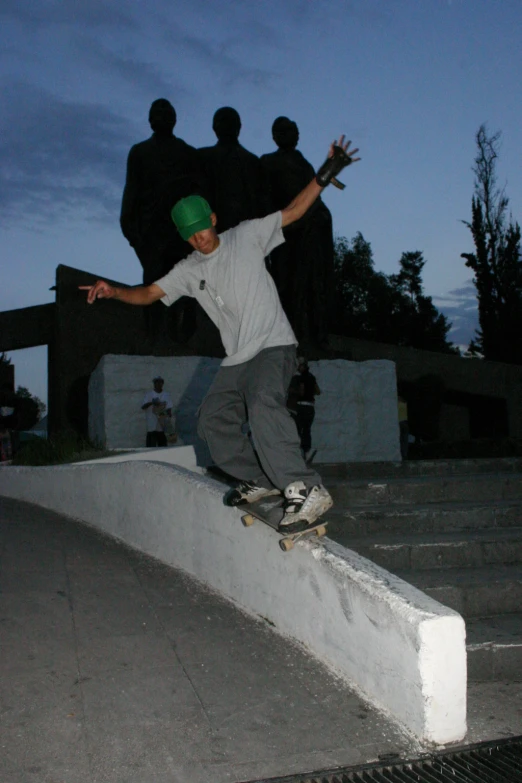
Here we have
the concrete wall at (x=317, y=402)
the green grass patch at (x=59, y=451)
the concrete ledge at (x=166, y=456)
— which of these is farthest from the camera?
the concrete wall at (x=317, y=402)

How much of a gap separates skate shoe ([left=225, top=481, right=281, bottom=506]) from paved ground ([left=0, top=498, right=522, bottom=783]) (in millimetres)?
652

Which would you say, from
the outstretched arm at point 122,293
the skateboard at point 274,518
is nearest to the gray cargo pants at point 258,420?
the skateboard at point 274,518

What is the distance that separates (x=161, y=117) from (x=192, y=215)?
7218 mm

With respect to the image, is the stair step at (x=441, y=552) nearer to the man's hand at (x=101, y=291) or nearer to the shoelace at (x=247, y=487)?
the shoelace at (x=247, y=487)

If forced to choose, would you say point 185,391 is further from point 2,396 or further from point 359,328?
point 359,328

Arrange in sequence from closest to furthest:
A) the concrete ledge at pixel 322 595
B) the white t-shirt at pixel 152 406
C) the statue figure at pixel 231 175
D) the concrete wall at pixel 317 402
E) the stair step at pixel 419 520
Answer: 1. the concrete ledge at pixel 322 595
2. the stair step at pixel 419 520
3. the statue figure at pixel 231 175
4. the white t-shirt at pixel 152 406
5. the concrete wall at pixel 317 402

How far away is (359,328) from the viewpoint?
42656 mm

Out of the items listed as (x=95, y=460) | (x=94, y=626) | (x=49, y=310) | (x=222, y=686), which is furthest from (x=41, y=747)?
(x=49, y=310)

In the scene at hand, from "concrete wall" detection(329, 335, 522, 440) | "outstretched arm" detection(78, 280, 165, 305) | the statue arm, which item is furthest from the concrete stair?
"concrete wall" detection(329, 335, 522, 440)

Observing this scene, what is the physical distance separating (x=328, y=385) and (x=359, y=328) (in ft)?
102

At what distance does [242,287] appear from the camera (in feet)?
13.8

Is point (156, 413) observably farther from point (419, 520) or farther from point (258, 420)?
point (258, 420)

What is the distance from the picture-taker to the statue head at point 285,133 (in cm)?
1103

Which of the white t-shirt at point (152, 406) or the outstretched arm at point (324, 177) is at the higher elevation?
the outstretched arm at point (324, 177)
